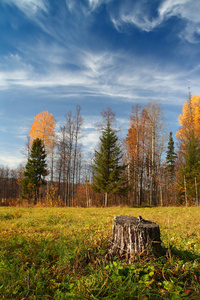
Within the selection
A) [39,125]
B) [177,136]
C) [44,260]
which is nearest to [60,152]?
[39,125]

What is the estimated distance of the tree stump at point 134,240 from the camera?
249 cm

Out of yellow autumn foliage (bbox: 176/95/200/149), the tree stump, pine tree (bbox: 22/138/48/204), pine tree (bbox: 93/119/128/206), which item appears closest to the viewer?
the tree stump

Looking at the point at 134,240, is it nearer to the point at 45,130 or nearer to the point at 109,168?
the point at 109,168

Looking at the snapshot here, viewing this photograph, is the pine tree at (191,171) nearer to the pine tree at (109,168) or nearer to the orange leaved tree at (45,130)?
the pine tree at (109,168)

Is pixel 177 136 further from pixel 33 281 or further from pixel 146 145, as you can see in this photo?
pixel 33 281

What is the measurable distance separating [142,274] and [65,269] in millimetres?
987

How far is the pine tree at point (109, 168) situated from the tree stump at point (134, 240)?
1623cm

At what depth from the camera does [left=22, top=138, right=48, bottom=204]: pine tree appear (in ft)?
75.2

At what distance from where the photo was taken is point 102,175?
19.4 meters

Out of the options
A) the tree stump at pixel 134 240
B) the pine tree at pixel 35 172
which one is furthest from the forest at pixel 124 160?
the tree stump at pixel 134 240

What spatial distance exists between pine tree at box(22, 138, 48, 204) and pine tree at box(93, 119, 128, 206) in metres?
8.13

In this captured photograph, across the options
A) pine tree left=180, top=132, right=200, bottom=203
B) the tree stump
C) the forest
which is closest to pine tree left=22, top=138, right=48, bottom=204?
the forest

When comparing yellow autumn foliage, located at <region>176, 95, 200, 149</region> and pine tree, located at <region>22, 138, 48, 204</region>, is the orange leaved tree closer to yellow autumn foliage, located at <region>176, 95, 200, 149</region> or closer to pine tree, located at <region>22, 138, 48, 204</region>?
pine tree, located at <region>22, 138, 48, 204</region>

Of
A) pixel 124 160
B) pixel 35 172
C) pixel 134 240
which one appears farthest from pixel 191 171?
pixel 134 240
